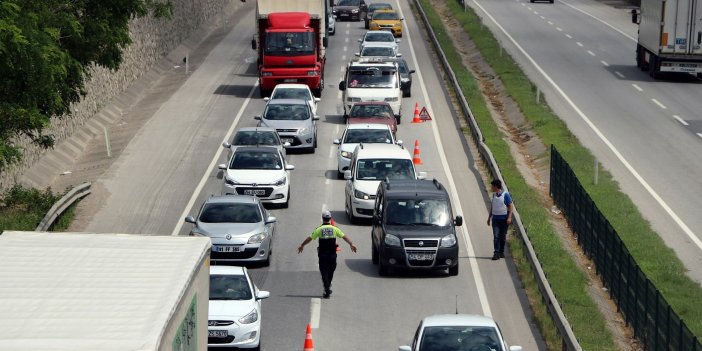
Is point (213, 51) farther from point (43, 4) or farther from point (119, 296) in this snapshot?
point (119, 296)

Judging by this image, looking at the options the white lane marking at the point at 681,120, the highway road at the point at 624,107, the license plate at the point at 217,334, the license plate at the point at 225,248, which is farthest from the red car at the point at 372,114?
the license plate at the point at 217,334

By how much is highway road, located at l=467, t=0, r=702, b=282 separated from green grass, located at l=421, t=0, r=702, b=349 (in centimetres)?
52

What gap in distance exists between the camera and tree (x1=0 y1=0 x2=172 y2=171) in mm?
27578

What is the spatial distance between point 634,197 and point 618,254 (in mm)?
12269

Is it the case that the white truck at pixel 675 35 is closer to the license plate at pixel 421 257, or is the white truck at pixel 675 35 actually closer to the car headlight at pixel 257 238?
the license plate at pixel 421 257

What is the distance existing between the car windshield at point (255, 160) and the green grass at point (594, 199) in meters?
6.40

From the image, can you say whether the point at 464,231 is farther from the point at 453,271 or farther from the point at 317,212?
the point at 453,271

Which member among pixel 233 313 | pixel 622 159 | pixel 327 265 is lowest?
pixel 622 159

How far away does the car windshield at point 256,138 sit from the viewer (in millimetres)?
39031

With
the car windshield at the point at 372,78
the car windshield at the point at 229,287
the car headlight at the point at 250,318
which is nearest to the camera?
the car headlight at the point at 250,318

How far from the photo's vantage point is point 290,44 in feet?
177

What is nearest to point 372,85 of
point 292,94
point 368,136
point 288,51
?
point 292,94

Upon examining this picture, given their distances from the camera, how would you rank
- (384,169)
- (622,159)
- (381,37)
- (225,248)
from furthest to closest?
(381,37), (622,159), (384,169), (225,248)

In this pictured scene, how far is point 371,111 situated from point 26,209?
48.7 feet
